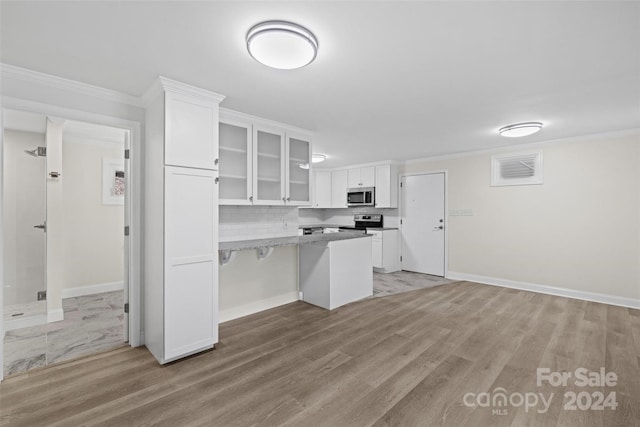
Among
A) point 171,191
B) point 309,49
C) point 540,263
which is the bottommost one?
point 540,263

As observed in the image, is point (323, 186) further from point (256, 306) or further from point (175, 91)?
point (175, 91)

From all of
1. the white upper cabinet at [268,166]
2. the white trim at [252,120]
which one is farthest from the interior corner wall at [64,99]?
the white upper cabinet at [268,166]

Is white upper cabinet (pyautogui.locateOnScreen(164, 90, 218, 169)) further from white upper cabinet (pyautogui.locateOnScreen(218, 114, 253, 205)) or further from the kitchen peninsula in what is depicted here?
the kitchen peninsula

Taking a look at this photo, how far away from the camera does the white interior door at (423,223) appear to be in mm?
5703

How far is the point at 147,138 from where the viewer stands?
9.06ft

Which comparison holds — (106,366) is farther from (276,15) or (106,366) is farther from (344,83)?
(344,83)

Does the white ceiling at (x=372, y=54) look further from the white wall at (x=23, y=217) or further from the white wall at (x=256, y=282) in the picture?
the white wall at (x=23, y=217)

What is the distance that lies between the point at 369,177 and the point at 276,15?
5087 mm

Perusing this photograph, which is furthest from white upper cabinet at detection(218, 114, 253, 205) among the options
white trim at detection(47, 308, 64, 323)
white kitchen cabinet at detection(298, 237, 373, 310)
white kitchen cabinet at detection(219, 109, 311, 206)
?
white trim at detection(47, 308, 64, 323)

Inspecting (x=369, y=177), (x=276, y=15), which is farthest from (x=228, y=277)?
(x=369, y=177)

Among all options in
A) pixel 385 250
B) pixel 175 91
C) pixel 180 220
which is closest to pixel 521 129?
pixel 385 250

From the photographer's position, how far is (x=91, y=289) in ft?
14.6

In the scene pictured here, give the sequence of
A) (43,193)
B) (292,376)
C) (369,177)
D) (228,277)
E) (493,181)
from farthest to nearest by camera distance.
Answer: (369,177) < (493,181) < (43,193) < (228,277) < (292,376)

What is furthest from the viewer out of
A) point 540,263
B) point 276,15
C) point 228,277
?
point 540,263
